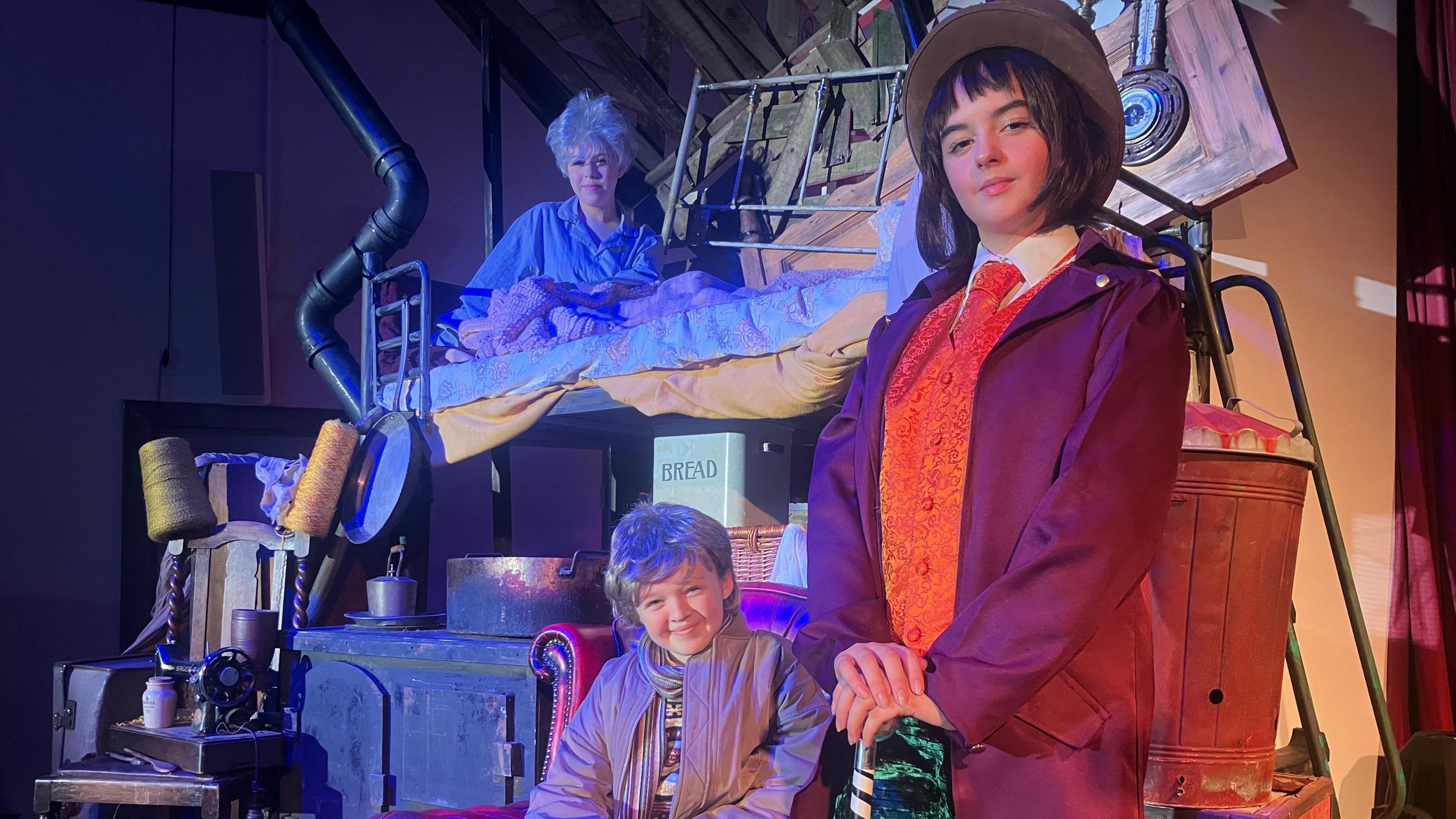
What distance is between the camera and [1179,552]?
1.64 metres

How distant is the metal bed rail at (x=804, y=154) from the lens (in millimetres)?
4527

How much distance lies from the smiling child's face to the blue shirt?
9.88ft

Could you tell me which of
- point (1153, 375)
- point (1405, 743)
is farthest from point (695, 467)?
point (1153, 375)

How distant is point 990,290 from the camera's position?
4.66 feet

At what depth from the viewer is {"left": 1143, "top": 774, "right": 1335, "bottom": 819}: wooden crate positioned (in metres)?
1.65

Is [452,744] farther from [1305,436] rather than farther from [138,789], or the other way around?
[1305,436]

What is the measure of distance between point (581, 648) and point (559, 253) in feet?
10.1

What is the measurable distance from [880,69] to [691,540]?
3129 millimetres

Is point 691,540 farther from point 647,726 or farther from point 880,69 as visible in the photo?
point 880,69

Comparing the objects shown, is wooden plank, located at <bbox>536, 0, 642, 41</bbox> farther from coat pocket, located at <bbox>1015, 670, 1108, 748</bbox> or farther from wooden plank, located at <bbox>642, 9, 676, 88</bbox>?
coat pocket, located at <bbox>1015, 670, 1108, 748</bbox>

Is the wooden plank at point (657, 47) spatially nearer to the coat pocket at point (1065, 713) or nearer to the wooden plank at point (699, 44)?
the wooden plank at point (699, 44)

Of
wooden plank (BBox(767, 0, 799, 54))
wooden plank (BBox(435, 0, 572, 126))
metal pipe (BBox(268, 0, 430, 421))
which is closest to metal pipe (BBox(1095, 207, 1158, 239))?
wooden plank (BBox(767, 0, 799, 54))

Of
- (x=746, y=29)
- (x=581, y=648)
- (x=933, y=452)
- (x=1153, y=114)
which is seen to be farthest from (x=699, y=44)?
(x=933, y=452)

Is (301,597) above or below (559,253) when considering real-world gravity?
below
